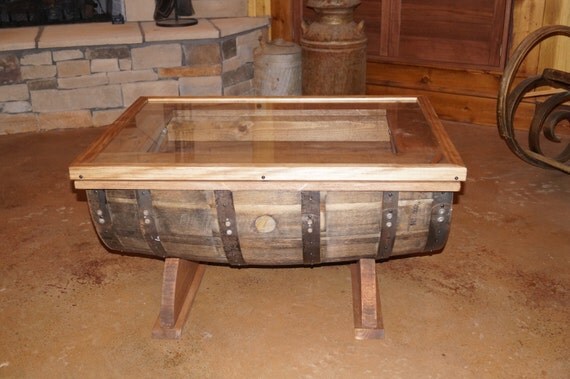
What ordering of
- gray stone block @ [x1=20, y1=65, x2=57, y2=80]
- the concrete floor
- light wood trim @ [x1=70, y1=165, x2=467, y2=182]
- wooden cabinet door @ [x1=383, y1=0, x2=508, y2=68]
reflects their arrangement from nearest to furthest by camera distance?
light wood trim @ [x1=70, y1=165, x2=467, y2=182] < the concrete floor < wooden cabinet door @ [x1=383, y1=0, x2=508, y2=68] < gray stone block @ [x1=20, y1=65, x2=57, y2=80]

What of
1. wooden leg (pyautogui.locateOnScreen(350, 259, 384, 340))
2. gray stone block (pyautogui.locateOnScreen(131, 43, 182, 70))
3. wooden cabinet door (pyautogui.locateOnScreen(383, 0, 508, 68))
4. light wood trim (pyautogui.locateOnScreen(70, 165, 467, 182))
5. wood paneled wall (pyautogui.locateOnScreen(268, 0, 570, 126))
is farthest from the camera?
gray stone block (pyautogui.locateOnScreen(131, 43, 182, 70))

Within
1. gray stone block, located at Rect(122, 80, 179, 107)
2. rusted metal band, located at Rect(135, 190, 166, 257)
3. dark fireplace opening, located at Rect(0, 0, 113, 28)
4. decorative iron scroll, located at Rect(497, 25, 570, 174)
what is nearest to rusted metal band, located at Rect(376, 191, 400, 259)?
rusted metal band, located at Rect(135, 190, 166, 257)

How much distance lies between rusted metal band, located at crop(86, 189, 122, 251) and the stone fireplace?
2336 millimetres

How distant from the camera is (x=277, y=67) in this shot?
4043 millimetres

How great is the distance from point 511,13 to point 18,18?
121 inches

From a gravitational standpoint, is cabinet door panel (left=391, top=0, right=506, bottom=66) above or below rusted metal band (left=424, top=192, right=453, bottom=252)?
above

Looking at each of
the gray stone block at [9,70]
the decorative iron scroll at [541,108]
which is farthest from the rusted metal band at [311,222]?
the gray stone block at [9,70]

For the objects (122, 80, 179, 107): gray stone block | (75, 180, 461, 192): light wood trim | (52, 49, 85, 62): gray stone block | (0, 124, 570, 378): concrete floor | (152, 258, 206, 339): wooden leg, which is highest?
(75, 180, 461, 192): light wood trim

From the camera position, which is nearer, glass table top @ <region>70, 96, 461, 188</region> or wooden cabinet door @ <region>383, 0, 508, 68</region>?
glass table top @ <region>70, 96, 461, 188</region>

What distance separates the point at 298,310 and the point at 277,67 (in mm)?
2266

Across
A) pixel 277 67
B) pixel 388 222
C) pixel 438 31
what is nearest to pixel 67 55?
pixel 277 67

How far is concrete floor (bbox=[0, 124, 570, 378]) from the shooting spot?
6.02 feet

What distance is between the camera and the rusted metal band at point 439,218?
5.55 feet

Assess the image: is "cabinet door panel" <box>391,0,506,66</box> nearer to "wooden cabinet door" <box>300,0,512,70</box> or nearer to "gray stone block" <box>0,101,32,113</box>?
"wooden cabinet door" <box>300,0,512,70</box>
